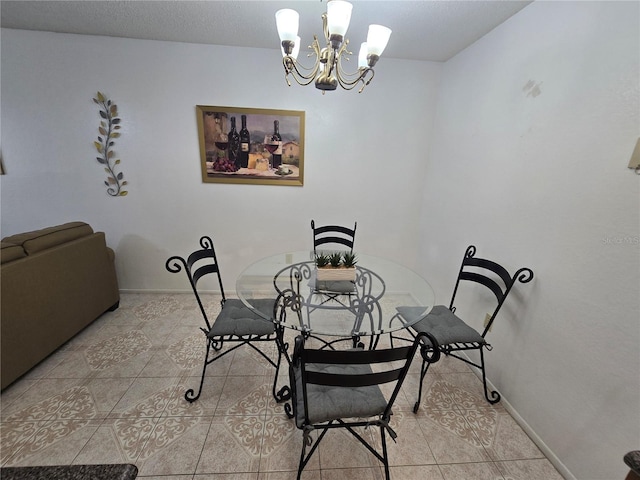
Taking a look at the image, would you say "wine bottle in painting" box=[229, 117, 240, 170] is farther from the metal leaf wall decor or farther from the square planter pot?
the square planter pot

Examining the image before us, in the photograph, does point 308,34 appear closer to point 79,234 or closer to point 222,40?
point 222,40

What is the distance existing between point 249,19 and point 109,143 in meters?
1.80

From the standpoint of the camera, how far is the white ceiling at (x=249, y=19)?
5.78 ft

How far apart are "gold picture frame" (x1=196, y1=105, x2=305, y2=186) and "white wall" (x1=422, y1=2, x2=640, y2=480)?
1679 millimetres

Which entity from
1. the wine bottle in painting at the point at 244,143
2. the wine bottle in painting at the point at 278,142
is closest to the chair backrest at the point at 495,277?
the wine bottle in painting at the point at 278,142

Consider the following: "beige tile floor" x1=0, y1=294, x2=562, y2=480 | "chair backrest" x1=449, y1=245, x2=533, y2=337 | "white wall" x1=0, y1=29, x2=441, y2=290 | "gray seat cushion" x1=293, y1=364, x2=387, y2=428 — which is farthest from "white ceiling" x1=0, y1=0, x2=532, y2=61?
"beige tile floor" x1=0, y1=294, x2=562, y2=480

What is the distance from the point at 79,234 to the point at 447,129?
11.4ft

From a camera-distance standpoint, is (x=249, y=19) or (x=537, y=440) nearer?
(x=537, y=440)

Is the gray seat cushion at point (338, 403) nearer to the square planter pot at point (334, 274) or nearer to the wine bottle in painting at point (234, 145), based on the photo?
the square planter pot at point (334, 274)

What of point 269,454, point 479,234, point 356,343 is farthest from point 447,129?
point 269,454

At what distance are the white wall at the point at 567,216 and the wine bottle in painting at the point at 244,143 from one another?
6.87 feet

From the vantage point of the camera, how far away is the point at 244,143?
2.64 m

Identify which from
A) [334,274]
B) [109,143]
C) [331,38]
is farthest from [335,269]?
[109,143]

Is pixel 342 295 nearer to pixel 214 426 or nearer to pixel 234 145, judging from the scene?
pixel 214 426
